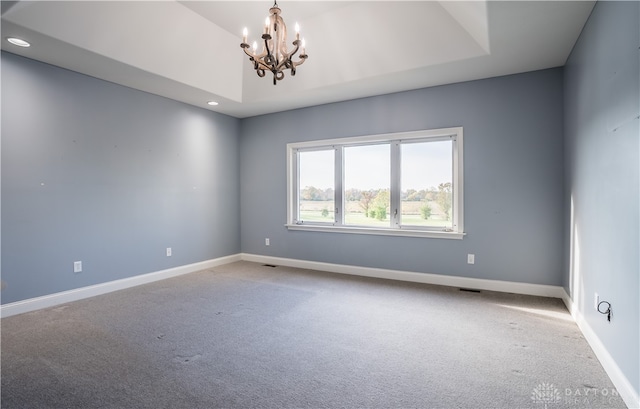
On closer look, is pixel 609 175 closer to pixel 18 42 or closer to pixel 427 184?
pixel 427 184

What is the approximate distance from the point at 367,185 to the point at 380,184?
8.2 inches

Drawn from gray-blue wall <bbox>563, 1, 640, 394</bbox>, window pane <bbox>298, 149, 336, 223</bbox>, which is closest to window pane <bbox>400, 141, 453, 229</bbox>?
window pane <bbox>298, 149, 336, 223</bbox>

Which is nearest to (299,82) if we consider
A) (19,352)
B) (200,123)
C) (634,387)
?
(200,123)

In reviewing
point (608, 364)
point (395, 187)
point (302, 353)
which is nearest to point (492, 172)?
point (395, 187)

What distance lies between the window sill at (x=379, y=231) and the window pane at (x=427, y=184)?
139 millimetres

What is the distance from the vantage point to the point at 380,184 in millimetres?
4738

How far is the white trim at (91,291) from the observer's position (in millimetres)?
3205

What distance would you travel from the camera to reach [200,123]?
17.0ft

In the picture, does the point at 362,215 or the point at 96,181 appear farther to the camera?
the point at 362,215

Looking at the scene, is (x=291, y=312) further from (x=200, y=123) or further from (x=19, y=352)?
(x=200, y=123)

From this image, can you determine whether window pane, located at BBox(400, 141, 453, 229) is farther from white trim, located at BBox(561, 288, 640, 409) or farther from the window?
white trim, located at BBox(561, 288, 640, 409)

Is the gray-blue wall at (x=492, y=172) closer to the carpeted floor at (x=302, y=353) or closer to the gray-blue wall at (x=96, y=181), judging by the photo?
the carpeted floor at (x=302, y=353)

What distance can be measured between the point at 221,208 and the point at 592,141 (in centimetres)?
495

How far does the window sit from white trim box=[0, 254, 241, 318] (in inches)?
68.3
